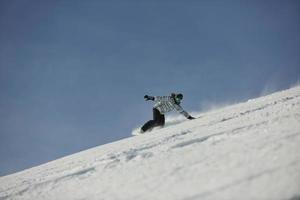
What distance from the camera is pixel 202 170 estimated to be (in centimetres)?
410

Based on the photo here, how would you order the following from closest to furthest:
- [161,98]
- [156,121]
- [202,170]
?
[202,170], [156,121], [161,98]

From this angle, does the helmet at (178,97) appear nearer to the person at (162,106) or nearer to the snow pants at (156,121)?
the person at (162,106)

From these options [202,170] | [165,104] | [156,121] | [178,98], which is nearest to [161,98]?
[165,104]

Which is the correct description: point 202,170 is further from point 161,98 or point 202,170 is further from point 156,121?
point 161,98

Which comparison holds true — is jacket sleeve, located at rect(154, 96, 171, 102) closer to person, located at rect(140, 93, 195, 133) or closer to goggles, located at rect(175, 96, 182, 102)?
person, located at rect(140, 93, 195, 133)

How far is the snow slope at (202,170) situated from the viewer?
11.0 ft

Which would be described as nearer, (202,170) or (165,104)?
(202,170)

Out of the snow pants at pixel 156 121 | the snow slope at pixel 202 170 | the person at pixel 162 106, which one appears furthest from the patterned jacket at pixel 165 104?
the snow slope at pixel 202 170

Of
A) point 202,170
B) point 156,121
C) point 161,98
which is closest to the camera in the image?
point 202,170

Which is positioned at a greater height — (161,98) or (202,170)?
(161,98)

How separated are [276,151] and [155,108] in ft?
27.7

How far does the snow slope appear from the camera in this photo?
337cm

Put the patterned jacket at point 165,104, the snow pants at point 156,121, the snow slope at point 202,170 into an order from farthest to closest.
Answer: the patterned jacket at point 165,104 → the snow pants at point 156,121 → the snow slope at point 202,170

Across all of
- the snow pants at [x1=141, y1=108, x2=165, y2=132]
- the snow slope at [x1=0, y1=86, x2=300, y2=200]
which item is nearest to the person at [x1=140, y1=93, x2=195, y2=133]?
the snow pants at [x1=141, y1=108, x2=165, y2=132]
